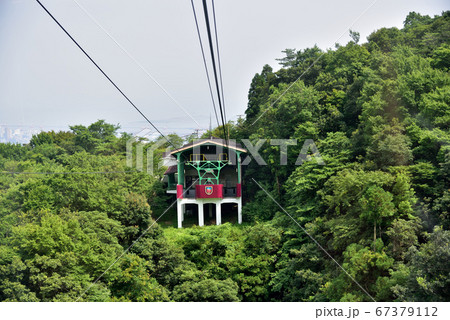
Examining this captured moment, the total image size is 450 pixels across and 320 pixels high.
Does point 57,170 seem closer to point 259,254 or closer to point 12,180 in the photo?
point 12,180

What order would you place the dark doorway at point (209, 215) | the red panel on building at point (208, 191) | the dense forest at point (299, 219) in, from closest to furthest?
the dense forest at point (299, 219) → the red panel on building at point (208, 191) → the dark doorway at point (209, 215)

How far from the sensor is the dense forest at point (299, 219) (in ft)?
29.9

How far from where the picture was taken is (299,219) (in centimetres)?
1316

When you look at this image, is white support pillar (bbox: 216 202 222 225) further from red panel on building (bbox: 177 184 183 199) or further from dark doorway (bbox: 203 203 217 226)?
red panel on building (bbox: 177 184 183 199)

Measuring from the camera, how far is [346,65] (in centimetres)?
2058

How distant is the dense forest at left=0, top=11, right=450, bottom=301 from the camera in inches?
359

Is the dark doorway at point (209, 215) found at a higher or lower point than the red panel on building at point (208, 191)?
lower

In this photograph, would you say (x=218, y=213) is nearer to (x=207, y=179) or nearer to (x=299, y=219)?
(x=207, y=179)

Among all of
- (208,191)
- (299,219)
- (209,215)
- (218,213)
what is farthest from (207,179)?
(299,219)

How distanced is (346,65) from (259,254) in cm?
1221

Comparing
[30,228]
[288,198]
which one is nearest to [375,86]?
[288,198]

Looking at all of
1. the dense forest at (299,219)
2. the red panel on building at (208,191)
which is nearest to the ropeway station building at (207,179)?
the red panel on building at (208,191)

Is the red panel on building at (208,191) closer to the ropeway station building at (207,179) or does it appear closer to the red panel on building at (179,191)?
the ropeway station building at (207,179)

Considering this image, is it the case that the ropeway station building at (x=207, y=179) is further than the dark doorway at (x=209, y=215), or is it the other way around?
the dark doorway at (x=209, y=215)
